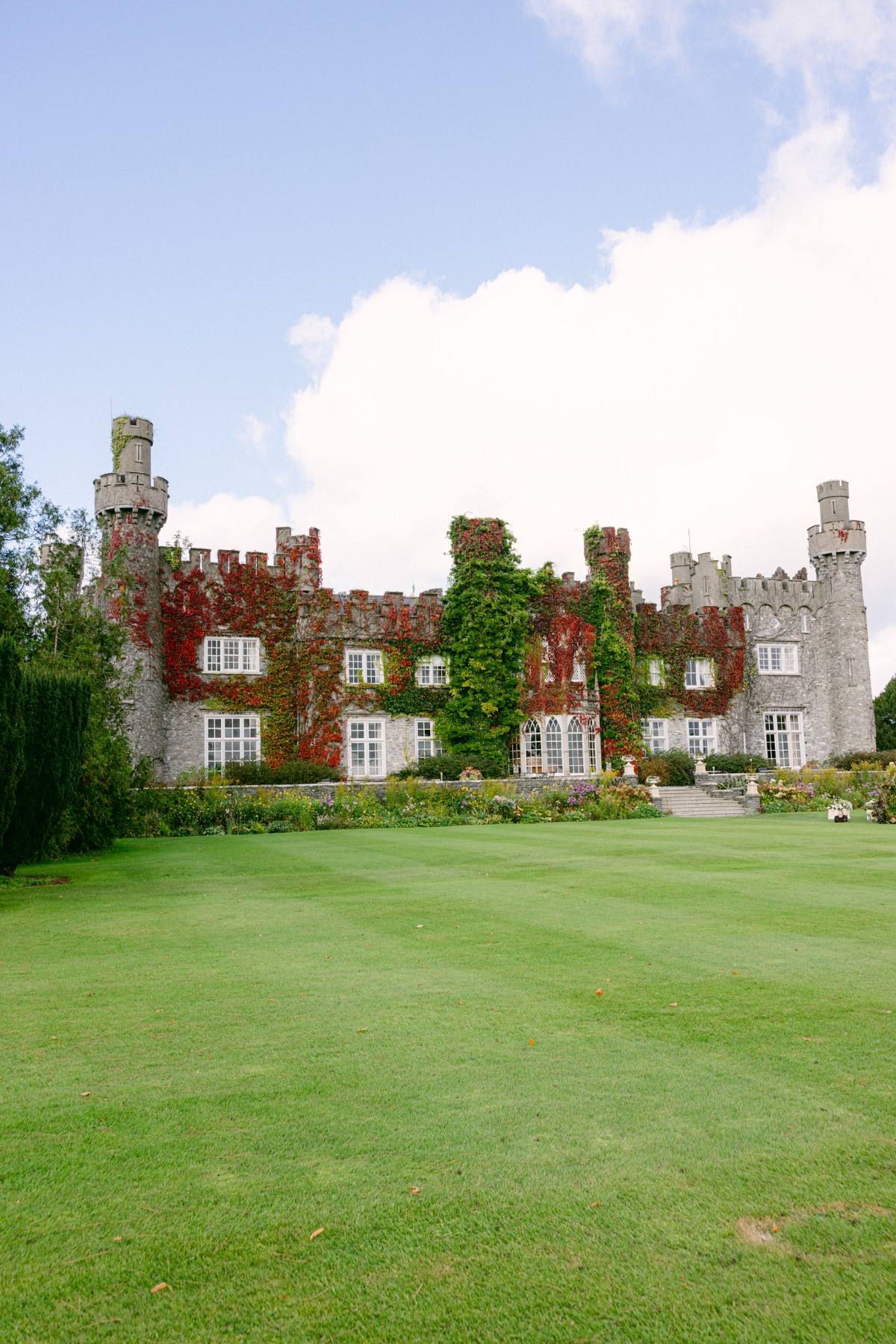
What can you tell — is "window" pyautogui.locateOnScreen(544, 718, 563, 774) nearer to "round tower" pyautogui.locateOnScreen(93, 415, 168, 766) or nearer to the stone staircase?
the stone staircase

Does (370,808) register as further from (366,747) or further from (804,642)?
(804,642)

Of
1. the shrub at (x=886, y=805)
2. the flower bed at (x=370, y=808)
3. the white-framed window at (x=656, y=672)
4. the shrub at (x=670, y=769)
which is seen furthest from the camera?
the white-framed window at (x=656, y=672)

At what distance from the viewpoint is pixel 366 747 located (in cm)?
3325

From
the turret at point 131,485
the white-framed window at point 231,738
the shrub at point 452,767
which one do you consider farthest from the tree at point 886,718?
the turret at point 131,485

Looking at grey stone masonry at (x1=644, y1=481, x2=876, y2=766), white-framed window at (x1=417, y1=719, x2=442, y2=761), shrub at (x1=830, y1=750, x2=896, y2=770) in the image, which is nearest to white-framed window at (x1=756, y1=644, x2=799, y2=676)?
grey stone masonry at (x1=644, y1=481, x2=876, y2=766)

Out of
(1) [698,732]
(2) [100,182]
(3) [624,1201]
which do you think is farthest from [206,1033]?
(1) [698,732]

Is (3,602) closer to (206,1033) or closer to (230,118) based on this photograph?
(230,118)

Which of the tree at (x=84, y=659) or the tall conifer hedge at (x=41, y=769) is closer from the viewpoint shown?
the tall conifer hedge at (x=41, y=769)

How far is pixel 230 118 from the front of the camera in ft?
38.2

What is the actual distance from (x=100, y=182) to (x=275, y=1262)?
1272 cm

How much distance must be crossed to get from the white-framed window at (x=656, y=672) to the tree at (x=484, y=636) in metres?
6.93

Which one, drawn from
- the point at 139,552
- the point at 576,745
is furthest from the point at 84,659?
the point at 576,745

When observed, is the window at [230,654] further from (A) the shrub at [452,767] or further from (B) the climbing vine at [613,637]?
(B) the climbing vine at [613,637]

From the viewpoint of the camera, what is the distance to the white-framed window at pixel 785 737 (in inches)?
1574
